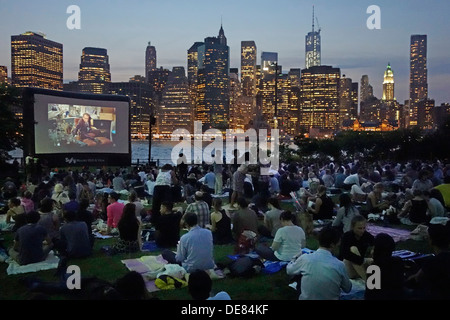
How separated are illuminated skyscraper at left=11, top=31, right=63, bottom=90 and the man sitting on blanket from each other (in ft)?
156

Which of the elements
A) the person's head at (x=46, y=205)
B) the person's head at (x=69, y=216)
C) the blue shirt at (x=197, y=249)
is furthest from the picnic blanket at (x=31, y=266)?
the blue shirt at (x=197, y=249)

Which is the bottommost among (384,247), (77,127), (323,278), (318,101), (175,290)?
(175,290)

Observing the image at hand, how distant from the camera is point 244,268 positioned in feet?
20.9

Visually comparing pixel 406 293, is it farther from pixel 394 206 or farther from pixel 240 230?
pixel 394 206

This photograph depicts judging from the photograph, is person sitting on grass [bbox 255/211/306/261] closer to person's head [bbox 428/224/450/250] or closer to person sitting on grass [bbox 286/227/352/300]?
person sitting on grass [bbox 286/227/352/300]

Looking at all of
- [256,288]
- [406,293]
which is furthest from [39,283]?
[406,293]

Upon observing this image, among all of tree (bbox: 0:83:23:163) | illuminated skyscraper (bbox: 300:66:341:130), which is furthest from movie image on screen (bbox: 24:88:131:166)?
illuminated skyscraper (bbox: 300:66:341:130)

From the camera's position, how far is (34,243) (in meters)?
6.88

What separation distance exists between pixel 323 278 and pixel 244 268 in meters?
2.15

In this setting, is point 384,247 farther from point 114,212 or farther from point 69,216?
point 114,212

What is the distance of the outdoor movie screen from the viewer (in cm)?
2620

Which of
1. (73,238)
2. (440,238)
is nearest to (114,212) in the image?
(73,238)

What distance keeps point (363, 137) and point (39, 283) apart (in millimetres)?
41575
